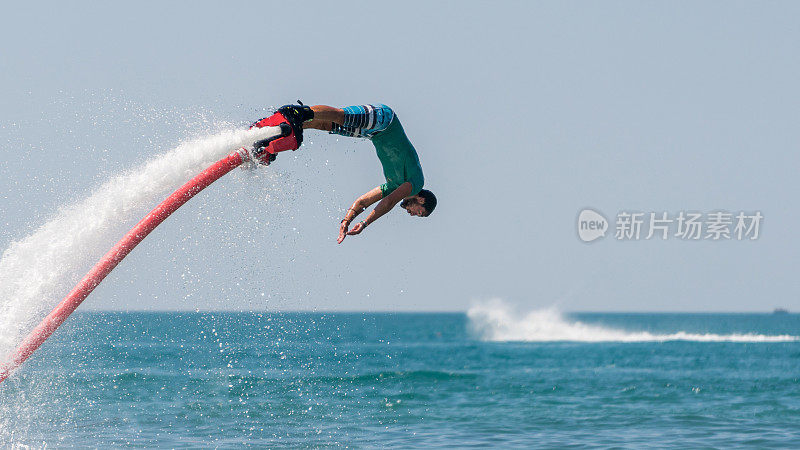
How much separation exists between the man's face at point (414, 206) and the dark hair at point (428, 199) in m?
0.04

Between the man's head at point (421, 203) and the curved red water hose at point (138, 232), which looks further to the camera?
the man's head at point (421, 203)

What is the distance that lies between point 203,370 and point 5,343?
30958 mm

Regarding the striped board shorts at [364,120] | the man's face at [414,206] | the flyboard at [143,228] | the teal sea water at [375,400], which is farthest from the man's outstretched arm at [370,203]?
the teal sea water at [375,400]

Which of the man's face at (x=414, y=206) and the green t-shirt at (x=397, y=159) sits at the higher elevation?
the green t-shirt at (x=397, y=159)

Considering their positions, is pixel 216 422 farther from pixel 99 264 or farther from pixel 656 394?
pixel 656 394

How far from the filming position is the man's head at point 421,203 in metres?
11.0

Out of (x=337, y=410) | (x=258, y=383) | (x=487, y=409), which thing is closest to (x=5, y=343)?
(x=337, y=410)

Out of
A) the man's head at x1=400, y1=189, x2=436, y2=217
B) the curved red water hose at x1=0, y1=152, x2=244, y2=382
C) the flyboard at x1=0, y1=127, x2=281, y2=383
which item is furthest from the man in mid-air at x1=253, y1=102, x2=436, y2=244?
the curved red water hose at x1=0, y1=152, x2=244, y2=382

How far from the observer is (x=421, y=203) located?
432 inches

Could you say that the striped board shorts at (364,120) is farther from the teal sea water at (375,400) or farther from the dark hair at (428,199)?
the teal sea water at (375,400)

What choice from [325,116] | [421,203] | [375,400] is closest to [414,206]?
[421,203]

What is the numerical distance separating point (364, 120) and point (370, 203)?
3.26 feet

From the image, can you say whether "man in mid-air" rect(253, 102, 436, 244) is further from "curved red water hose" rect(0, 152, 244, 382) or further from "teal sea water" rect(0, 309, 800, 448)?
"teal sea water" rect(0, 309, 800, 448)

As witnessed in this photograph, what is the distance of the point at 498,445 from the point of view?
21.1 meters
